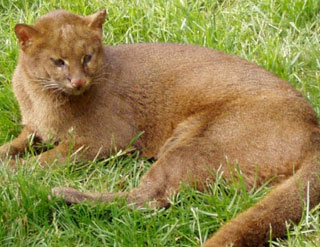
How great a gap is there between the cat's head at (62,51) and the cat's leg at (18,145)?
15.7 inches

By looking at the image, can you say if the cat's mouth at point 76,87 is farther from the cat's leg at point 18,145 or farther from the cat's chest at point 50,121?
the cat's leg at point 18,145

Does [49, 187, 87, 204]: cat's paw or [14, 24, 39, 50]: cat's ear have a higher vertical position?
[14, 24, 39, 50]: cat's ear

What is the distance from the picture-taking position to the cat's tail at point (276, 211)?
12.8ft

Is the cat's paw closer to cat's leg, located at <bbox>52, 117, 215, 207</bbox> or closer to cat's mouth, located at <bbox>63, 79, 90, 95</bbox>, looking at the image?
cat's leg, located at <bbox>52, 117, 215, 207</bbox>

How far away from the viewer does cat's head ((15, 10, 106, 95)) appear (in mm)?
4816

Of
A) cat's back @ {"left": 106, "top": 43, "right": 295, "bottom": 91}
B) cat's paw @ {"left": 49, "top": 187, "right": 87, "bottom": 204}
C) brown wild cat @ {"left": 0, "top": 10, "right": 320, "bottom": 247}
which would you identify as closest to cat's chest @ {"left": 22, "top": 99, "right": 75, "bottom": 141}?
brown wild cat @ {"left": 0, "top": 10, "right": 320, "bottom": 247}

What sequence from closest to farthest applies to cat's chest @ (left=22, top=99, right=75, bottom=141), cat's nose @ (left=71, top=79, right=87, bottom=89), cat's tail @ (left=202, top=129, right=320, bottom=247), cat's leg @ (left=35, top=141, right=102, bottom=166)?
cat's tail @ (left=202, top=129, right=320, bottom=247) → cat's nose @ (left=71, top=79, right=87, bottom=89) → cat's leg @ (left=35, top=141, right=102, bottom=166) → cat's chest @ (left=22, top=99, right=75, bottom=141)

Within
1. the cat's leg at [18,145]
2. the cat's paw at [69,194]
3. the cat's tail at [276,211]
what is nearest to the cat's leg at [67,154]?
the cat's leg at [18,145]

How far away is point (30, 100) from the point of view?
5203 mm

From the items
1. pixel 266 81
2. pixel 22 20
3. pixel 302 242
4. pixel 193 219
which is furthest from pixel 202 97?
pixel 22 20

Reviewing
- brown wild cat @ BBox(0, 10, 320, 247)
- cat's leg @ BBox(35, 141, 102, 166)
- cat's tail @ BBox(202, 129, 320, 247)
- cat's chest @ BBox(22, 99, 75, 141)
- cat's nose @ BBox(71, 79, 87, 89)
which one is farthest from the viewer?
cat's chest @ BBox(22, 99, 75, 141)

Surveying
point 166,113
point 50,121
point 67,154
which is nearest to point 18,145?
point 50,121

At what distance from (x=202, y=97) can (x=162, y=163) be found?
0.57 m

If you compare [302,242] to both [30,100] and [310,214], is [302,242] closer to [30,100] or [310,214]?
[310,214]
